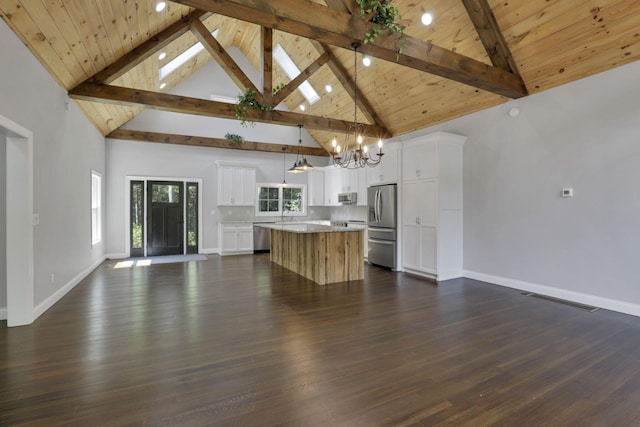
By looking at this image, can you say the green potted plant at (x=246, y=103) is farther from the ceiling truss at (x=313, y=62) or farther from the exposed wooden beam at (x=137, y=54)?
the exposed wooden beam at (x=137, y=54)

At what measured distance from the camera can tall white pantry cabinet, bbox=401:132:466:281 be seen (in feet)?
17.2

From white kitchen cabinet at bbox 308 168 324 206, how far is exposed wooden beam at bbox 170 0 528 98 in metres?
5.44

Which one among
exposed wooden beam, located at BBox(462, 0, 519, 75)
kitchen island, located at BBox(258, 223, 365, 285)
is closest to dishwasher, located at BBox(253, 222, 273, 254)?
kitchen island, located at BBox(258, 223, 365, 285)

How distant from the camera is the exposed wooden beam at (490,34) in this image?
13.3 ft

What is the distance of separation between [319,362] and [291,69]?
695cm

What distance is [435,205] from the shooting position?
5273 millimetres

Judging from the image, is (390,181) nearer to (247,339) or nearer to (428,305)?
(428,305)

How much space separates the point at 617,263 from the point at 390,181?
3.51 m

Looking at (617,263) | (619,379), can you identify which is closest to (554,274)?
(617,263)

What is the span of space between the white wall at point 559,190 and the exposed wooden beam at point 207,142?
191 inches

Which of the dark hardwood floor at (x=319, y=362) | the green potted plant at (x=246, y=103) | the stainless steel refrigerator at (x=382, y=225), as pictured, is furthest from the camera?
the stainless steel refrigerator at (x=382, y=225)

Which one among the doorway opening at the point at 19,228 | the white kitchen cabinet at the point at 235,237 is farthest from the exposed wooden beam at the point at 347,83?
the doorway opening at the point at 19,228

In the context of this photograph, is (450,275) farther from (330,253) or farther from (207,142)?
(207,142)

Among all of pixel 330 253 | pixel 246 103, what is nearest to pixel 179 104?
pixel 246 103
